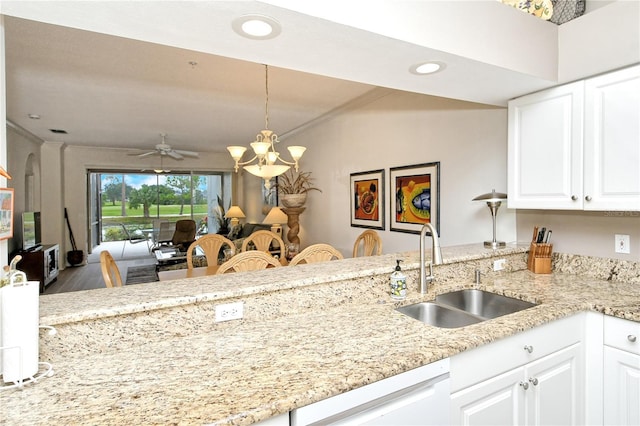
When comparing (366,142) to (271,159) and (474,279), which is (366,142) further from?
(474,279)

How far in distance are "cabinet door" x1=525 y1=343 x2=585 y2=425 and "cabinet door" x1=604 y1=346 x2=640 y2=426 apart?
103 millimetres

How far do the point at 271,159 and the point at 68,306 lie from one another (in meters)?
2.41

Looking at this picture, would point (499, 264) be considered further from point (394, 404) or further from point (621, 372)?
point (394, 404)

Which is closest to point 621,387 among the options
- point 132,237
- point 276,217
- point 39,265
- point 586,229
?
point 586,229

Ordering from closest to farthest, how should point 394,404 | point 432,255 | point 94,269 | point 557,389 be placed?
point 394,404 → point 557,389 → point 432,255 → point 94,269

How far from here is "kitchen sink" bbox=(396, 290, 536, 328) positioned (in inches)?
68.2

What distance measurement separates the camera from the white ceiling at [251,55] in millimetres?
1236

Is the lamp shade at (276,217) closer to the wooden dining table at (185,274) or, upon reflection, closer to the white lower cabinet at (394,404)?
the wooden dining table at (185,274)

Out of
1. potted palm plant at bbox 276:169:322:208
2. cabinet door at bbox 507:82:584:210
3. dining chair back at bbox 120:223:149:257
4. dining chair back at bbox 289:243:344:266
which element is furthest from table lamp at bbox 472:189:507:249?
dining chair back at bbox 120:223:149:257

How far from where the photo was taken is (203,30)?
1.32 meters

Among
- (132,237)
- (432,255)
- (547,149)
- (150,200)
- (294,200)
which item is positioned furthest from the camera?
(150,200)

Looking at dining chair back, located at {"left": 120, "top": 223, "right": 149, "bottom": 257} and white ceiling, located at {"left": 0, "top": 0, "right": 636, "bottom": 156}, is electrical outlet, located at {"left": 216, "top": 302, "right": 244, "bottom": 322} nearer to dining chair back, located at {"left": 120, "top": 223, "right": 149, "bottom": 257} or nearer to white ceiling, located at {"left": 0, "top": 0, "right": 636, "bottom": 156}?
white ceiling, located at {"left": 0, "top": 0, "right": 636, "bottom": 156}

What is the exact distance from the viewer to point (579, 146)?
1.92 meters

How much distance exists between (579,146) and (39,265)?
6.79m
